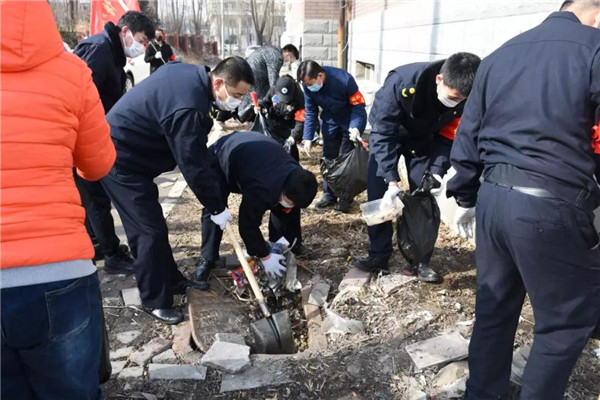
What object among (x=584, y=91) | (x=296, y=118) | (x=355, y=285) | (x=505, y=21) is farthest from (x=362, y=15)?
(x=584, y=91)

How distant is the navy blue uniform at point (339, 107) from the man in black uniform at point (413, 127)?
1.27 m

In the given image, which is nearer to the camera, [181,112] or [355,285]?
[181,112]

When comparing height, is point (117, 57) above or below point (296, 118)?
above

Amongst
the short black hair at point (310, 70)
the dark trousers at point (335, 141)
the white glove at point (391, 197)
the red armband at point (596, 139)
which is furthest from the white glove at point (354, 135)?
the red armband at point (596, 139)

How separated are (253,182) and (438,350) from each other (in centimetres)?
152

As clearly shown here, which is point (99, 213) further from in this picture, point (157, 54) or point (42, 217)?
point (157, 54)

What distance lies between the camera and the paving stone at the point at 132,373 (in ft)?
8.18

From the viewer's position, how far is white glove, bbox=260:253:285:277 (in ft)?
10.7

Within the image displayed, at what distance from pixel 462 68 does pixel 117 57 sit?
2632mm

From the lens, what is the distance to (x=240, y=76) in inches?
111

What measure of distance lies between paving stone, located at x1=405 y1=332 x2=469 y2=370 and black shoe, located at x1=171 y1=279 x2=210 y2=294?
1.54 m

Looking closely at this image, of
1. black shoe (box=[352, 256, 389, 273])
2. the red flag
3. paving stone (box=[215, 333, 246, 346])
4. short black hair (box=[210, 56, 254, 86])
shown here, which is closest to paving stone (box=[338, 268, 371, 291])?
black shoe (box=[352, 256, 389, 273])

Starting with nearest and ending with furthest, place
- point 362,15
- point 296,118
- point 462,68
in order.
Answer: point 462,68 → point 296,118 → point 362,15

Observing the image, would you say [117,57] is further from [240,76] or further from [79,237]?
[79,237]
